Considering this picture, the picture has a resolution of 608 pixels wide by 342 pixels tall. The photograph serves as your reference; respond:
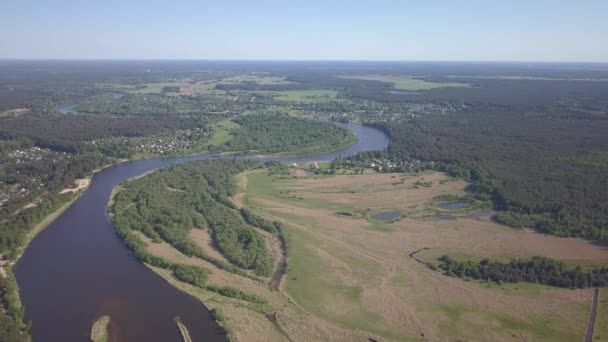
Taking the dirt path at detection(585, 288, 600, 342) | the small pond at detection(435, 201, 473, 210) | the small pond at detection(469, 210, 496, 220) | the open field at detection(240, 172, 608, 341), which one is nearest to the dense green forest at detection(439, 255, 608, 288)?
the open field at detection(240, 172, 608, 341)

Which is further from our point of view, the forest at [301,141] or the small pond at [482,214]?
the small pond at [482,214]

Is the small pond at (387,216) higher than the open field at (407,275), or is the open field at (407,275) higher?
the small pond at (387,216)

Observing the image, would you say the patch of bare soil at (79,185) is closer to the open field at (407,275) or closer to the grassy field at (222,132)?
the open field at (407,275)

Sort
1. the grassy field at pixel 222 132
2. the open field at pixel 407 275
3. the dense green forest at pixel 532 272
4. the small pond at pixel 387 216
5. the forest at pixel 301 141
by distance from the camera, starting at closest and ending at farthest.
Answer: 1. the open field at pixel 407 275
2. the dense green forest at pixel 532 272
3. the forest at pixel 301 141
4. the small pond at pixel 387 216
5. the grassy field at pixel 222 132

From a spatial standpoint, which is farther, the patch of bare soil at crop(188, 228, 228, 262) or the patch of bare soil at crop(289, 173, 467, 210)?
the patch of bare soil at crop(289, 173, 467, 210)

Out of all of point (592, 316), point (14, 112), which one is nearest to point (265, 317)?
point (592, 316)

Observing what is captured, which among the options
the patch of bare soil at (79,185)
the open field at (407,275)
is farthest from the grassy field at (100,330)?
the patch of bare soil at (79,185)

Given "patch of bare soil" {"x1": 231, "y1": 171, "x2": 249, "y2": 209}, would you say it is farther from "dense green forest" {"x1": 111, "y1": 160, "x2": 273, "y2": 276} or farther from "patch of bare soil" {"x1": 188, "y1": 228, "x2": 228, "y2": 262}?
"patch of bare soil" {"x1": 188, "y1": 228, "x2": 228, "y2": 262}

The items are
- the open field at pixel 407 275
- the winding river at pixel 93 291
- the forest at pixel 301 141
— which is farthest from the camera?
the forest at pixel 301 141
